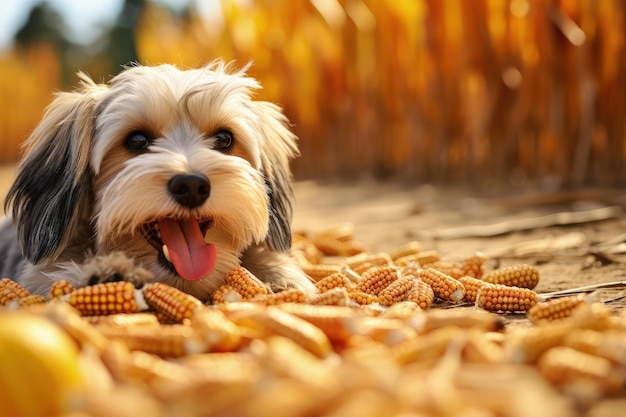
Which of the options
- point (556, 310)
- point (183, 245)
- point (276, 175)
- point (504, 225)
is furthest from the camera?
point (504, 225)

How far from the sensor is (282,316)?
2264 millimetres

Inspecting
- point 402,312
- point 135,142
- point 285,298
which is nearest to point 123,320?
point 285,298

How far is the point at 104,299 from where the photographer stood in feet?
9.22

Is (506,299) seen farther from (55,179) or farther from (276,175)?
(55,179)

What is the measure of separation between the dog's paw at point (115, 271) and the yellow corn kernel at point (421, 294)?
1211 millimetres

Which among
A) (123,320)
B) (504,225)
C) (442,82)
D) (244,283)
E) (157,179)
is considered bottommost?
(504,225)

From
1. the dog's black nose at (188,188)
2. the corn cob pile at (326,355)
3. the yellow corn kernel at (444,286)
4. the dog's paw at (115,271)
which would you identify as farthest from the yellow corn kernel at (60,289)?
the yellow corn kernel at (444,286)

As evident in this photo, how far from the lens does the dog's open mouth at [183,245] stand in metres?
3.27

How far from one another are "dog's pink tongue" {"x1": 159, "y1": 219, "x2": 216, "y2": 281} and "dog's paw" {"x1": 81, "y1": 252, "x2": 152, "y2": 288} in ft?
0.53

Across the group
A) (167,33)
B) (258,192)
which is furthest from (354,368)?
(167,33)

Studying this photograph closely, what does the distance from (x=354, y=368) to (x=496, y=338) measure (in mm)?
872

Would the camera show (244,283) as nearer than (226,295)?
No

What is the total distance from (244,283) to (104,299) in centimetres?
69

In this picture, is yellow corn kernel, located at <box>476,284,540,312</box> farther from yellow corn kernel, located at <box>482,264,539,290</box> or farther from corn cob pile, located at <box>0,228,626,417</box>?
yellow corn kernel, located at <box>482,264,539,290</box>
